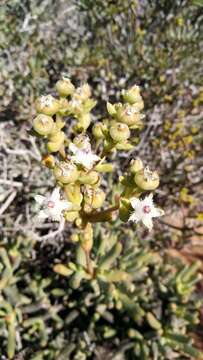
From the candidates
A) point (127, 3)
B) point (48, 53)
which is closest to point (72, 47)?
point (48, 53)

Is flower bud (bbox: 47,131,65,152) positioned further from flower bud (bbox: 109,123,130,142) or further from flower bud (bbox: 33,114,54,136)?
flower bud (bbox: 109,123,130,142)

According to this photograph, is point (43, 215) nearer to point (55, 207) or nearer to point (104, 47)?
point (55, 207)

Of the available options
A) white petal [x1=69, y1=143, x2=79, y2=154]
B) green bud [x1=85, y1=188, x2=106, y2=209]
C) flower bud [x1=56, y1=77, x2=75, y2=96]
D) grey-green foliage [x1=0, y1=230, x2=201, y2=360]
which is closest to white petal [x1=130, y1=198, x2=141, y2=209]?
green bud [x1=85, y1=188, x2=106, y2=209]

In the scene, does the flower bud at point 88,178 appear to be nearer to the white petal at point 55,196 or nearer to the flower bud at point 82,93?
the white petal at point 55,196

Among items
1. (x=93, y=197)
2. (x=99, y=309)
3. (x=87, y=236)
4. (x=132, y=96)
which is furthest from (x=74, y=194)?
(x=99, y=309)

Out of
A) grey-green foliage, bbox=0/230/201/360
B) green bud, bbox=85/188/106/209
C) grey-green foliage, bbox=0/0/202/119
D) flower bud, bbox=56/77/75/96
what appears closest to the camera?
green bud, bbox=85/188/106/209

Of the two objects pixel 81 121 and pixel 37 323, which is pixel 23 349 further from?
pixel 81 121
